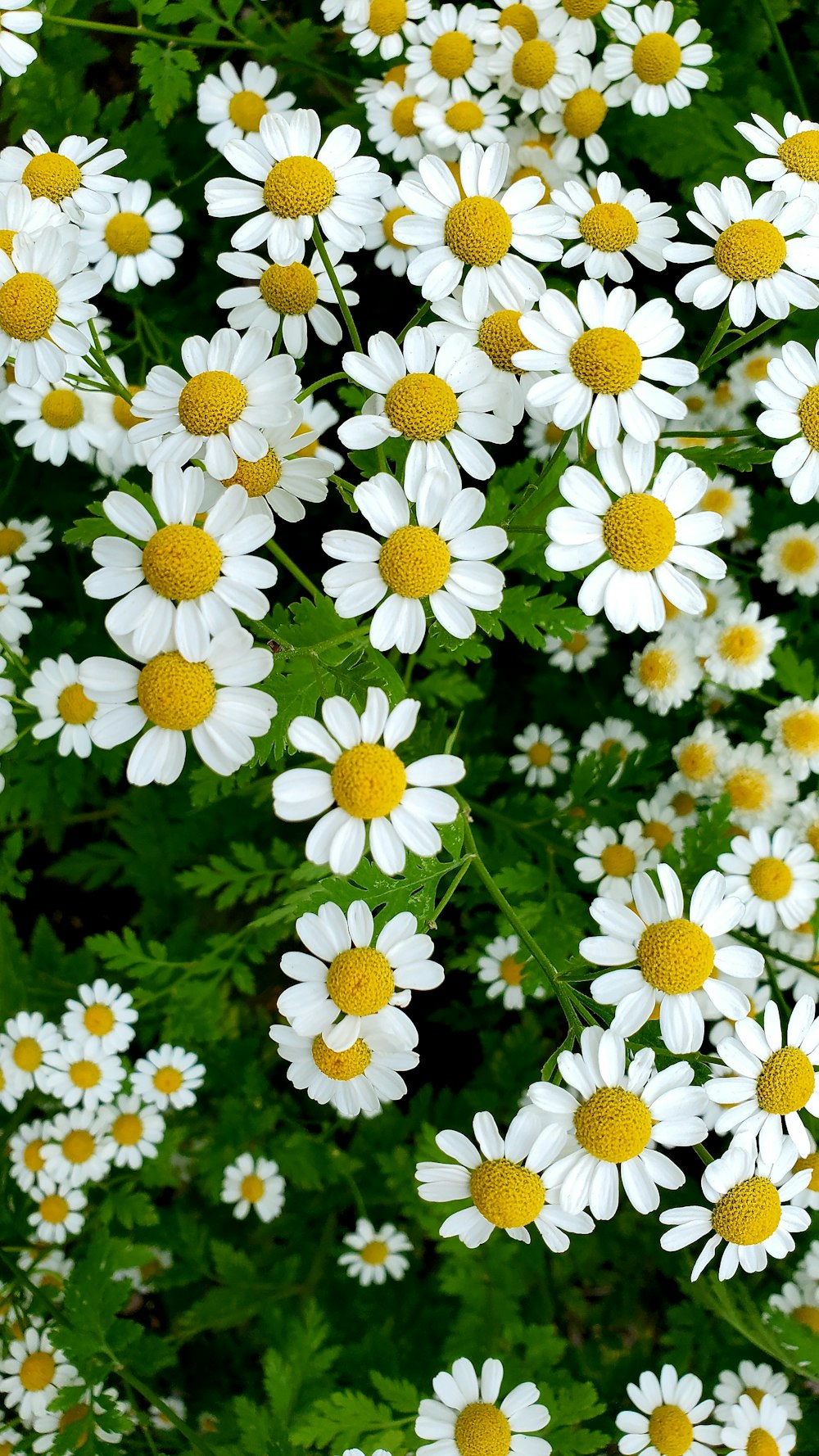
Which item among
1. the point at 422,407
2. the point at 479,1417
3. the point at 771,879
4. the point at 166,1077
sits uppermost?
the point at 422,407

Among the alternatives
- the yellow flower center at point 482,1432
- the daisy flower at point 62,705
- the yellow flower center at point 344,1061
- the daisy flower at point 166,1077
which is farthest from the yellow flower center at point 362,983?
the daisy flower at point 166,1077

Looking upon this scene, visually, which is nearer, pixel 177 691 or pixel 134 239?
pixel 177 691

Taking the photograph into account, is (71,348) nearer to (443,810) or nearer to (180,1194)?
(443,810)

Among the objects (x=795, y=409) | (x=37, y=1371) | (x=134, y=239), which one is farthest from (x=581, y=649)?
(x=37, y=1371)

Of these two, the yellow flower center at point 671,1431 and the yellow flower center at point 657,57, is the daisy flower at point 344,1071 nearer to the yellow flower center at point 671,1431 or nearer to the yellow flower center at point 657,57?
the yellow flower center at point 671,1431

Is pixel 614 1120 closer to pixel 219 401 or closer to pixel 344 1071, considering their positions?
pixel 344 1071

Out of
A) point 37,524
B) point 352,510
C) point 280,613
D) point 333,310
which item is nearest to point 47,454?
point 37,524
